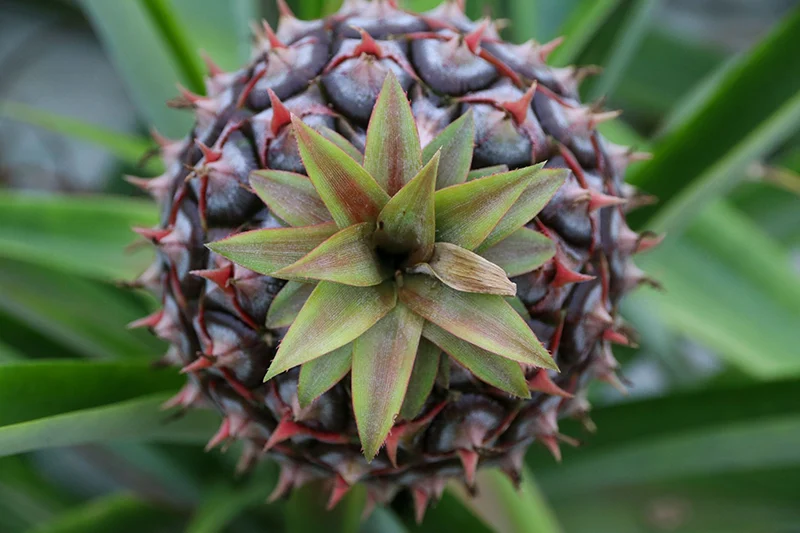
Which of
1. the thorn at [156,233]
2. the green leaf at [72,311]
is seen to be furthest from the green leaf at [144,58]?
the thorn at [156,233]

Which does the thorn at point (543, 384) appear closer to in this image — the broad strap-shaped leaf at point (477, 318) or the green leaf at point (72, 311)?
the broad strap-shaped leaf at point (477, 318)

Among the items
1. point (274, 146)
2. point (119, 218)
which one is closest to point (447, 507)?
point (274, 146)

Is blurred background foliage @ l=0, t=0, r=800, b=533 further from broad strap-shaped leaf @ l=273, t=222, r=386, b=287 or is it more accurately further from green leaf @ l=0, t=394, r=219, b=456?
broad strap-shaped leaf @ l=273, t=222, r=386, b=287

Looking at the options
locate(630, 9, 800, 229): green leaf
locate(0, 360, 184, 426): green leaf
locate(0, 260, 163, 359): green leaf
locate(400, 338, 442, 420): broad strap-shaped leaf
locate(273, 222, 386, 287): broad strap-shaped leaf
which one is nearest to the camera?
locate(273, 222, 386, 287): broad strap-shaped leaf

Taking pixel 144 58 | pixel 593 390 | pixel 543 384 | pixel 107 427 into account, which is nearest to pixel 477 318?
pixel 543 384

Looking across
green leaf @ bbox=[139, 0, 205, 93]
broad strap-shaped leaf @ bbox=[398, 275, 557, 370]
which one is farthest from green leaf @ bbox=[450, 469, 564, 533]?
green leaf @ bbox=[139, 0, 205, 93]

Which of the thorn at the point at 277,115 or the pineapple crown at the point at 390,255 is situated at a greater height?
the thorn at the point at 277,115

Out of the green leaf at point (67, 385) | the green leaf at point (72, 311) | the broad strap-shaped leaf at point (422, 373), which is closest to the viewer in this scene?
the broad strap-shaped leaf at point (422, 373)
